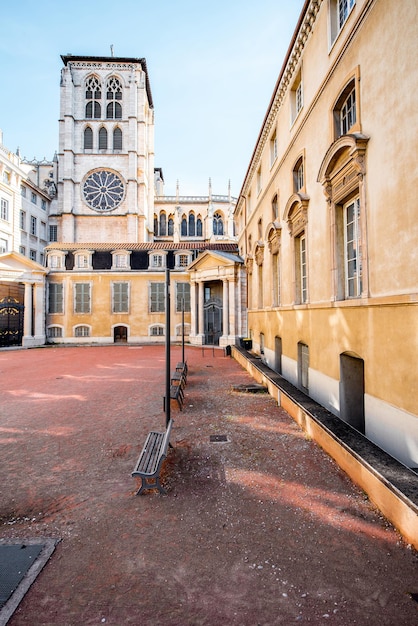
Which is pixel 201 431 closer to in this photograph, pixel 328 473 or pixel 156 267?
pixel 328 473

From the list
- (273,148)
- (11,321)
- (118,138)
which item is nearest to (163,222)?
(118,138)

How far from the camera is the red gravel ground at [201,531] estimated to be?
3.09 meters

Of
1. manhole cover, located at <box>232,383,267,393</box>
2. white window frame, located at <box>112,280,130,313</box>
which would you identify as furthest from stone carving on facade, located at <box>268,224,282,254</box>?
white window frame, located at <box>112,280,130,313</box>

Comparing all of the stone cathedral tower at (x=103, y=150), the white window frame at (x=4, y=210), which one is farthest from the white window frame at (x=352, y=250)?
the white window frame at (x=4, y=210)

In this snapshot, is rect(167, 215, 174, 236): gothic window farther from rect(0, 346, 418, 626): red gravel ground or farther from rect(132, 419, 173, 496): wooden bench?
rect(132, 419, 173, 496): wooden bench

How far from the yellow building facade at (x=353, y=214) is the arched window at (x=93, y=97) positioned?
39682 millimetres

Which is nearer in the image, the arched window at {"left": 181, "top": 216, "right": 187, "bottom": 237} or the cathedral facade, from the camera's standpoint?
the cathedral facade

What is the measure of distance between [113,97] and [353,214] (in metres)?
47.5

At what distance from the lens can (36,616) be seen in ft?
9.89

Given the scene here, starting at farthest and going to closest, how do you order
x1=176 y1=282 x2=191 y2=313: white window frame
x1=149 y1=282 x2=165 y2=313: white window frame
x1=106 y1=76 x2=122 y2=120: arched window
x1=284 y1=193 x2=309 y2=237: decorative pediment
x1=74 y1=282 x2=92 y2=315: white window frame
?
x1=106 y1=76 x2=122 y2=120: arched window, x1=149 y1=282 x2=165 y2=313: white window frame, x1=74 y1=282 x2=92 y2=315: white window frame, x1=176 y1=282 x2=191 y2=313: white window frame, x1=284 y1=193 x2=309 y2=237: decorative pediment

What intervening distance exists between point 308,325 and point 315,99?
6.49 meters

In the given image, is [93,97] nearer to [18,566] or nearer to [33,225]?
[33,225]

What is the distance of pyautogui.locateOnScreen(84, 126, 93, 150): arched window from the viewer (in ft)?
139

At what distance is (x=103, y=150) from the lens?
42250 mm
